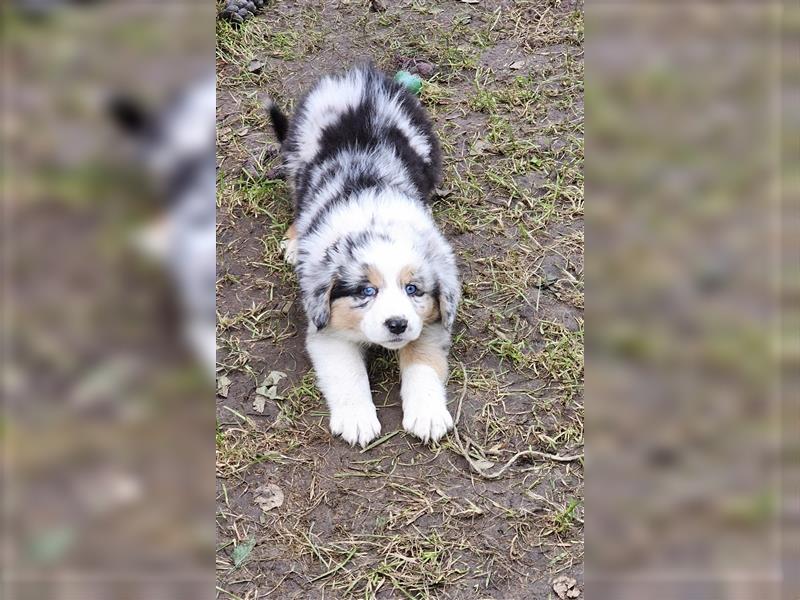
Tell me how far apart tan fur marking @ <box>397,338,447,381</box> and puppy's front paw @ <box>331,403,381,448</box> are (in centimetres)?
34

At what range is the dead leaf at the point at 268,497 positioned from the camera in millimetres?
3252

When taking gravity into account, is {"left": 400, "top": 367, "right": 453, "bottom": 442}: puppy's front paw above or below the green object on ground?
below

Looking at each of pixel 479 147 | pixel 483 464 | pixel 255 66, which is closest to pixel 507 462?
pixel 483 464

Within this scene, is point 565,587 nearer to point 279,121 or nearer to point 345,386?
point 345,386

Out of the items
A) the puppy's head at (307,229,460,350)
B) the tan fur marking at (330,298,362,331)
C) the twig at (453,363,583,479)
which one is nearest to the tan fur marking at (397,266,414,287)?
the puppy's head at (307,229,460,350)

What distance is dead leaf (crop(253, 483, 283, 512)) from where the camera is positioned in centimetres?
325

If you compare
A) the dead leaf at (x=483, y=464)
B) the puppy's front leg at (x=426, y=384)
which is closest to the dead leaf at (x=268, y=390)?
the puppy's front leg at (x=426, y=384)

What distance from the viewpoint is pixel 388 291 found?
347 centimetres

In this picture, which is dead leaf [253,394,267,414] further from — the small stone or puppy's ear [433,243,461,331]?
the small stone

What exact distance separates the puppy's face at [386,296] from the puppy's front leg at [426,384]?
0.15 metres

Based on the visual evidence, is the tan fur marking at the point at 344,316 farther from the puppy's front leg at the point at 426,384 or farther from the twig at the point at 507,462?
the twig at the point at 507,462
